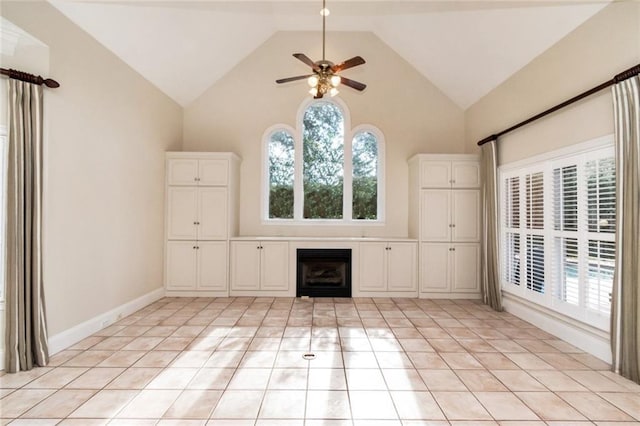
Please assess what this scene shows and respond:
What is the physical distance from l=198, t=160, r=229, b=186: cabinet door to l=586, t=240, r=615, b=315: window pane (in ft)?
15.7

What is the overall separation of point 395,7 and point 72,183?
187 inches

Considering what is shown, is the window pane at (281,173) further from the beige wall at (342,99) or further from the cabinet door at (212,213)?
the cabinet door at (212,213)

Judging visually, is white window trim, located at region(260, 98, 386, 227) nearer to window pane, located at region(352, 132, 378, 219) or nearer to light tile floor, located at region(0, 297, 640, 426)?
window pane, located at region(352, 132, 378, 219)

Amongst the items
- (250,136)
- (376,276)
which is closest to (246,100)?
(250,136)

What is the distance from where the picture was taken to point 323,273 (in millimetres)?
5391

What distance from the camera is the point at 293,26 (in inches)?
221

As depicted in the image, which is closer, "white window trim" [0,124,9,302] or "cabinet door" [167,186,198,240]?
"white window trim" [0,124,9,302]

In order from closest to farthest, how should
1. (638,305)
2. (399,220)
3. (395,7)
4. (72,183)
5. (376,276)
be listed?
(638,305)
(72,183)
(395,7)
(376,276)
(399,220)

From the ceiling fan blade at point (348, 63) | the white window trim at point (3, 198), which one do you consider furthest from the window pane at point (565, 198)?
the white window trim at point (3, 198)

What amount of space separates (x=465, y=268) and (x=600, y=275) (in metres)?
2.26

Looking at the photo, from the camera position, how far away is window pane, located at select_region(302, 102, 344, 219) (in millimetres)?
6012

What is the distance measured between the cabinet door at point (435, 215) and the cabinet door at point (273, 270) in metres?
2.30

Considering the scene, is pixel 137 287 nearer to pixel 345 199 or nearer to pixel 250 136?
pixel 250 136

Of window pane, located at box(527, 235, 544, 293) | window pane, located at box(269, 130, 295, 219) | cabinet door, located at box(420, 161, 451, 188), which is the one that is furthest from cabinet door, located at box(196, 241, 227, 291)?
window pane, located at box(527, 235, 544, 293)
